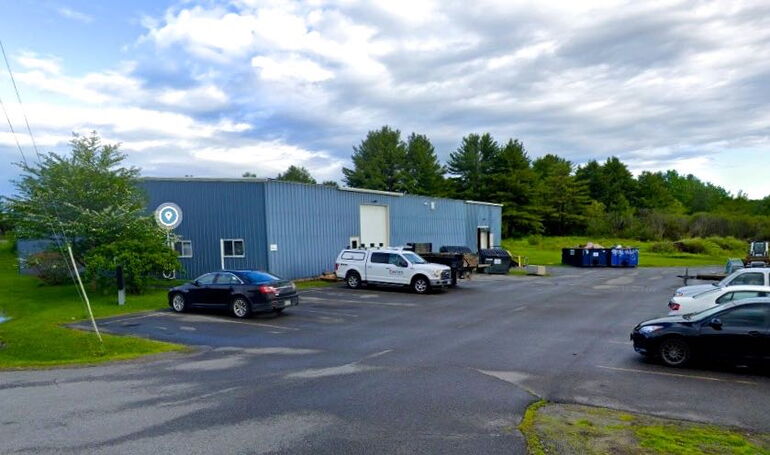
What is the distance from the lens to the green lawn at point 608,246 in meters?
49.0

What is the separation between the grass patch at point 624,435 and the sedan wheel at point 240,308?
447 inches

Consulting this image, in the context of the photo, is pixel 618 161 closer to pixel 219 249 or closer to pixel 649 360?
pixel 219 249

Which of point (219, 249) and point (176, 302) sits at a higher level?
point (219, 249)

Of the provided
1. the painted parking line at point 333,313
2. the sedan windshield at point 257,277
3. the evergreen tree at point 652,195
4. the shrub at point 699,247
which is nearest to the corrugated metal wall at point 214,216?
the painted parking line at point 333,313

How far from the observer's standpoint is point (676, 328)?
10641mm

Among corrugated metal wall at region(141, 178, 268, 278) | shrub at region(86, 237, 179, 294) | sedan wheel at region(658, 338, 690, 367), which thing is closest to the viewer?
sedan wheel at region(658, 338, 690, 367)

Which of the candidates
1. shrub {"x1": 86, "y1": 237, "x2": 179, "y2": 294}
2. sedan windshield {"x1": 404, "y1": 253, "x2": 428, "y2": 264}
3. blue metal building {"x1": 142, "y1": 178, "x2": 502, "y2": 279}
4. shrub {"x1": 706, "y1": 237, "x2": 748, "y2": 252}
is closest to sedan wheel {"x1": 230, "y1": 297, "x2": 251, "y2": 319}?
shrub {"x1": 86, "y1": 237, "x2": 179, "y2": 294}

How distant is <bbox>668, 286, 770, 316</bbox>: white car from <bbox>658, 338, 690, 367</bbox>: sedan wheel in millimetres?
3195

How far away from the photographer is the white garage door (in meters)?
34.2

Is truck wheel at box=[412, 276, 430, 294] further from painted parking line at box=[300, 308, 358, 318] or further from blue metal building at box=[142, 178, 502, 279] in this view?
blue metal building at box=[142, 178, 502, 279]

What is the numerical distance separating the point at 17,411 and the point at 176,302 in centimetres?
1104

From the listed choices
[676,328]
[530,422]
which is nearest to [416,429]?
[530,422]

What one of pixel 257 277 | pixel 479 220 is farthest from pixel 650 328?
pixel 479 220

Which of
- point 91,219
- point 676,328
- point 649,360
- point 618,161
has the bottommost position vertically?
point 649,360
